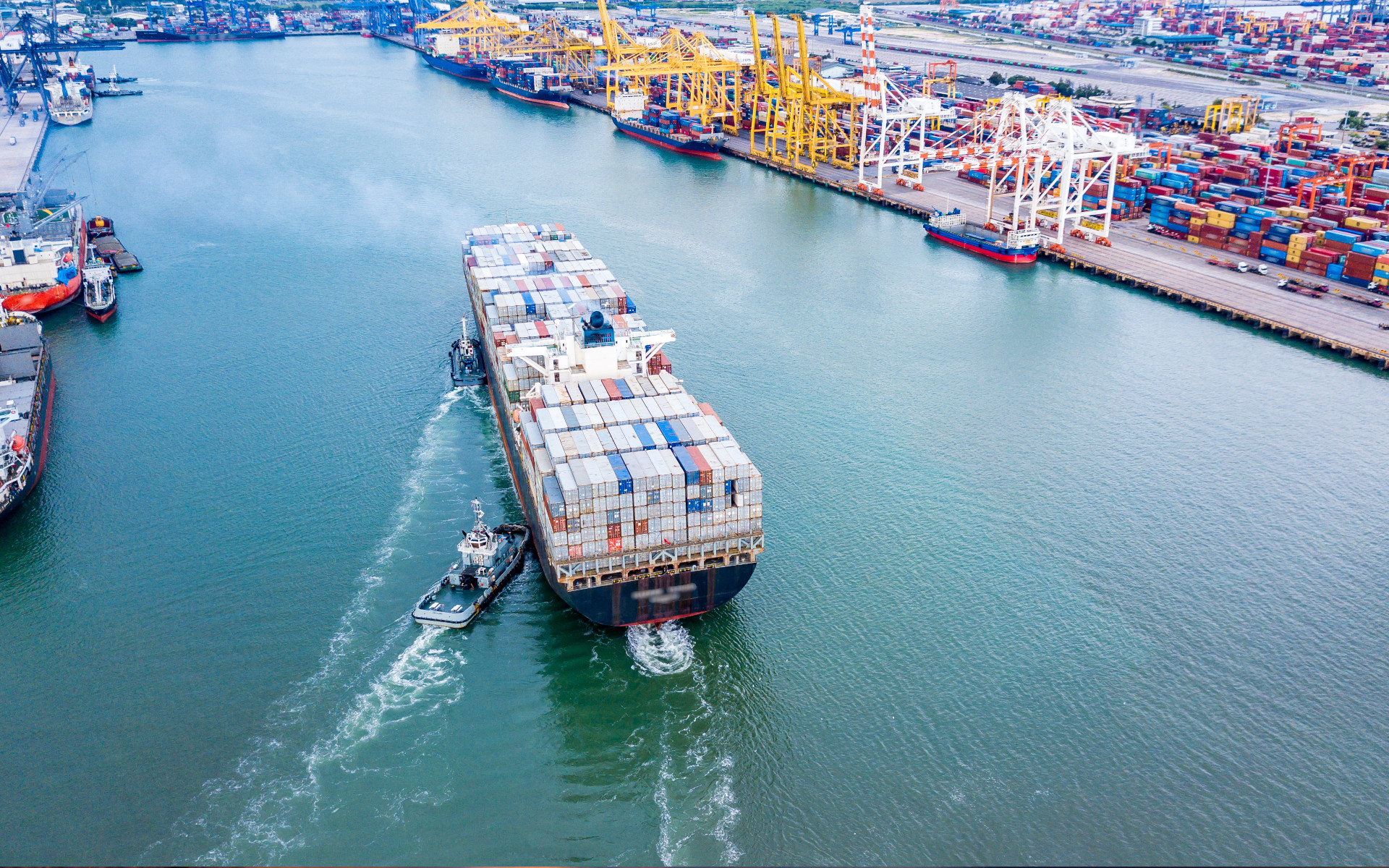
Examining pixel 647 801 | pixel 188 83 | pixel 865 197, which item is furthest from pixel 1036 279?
pixel 188 83

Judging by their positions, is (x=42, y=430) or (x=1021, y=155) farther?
(x=1021, y=155)

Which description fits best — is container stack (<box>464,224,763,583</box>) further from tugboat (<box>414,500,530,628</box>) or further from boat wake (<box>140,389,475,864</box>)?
boat wake (<box>140,389,475,864</box>)

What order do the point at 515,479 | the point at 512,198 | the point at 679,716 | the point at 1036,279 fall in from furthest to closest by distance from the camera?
the point at 512,198 → the point at 1036,279 → the point at 515,479 → the point at 679,716

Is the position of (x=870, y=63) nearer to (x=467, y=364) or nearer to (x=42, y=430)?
(x=467, y=364)

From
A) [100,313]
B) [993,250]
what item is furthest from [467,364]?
[993,250]

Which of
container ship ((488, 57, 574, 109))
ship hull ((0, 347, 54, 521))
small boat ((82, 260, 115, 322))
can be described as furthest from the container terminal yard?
ship hull ((0, 347, 54, 521))

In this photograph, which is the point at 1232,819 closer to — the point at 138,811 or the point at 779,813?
the point at 779,813
